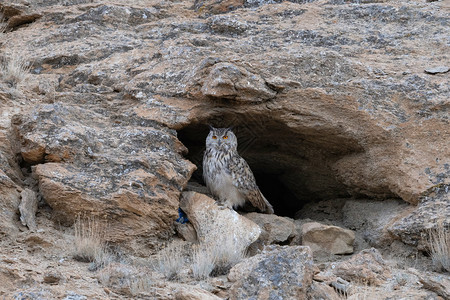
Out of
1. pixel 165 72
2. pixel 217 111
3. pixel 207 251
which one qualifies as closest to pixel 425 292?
pixel 207 251

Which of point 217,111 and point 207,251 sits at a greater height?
point 217,111

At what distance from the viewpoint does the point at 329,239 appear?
22.2ft

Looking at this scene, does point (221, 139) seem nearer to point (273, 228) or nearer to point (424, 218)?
point (273, 228)

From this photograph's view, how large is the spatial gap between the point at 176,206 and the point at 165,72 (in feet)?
6.56

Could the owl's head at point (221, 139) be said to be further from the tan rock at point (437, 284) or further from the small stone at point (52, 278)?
the small stone at point (52, 278)

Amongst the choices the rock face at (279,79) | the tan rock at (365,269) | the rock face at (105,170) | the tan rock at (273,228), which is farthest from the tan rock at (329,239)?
the rock face at (105,170)

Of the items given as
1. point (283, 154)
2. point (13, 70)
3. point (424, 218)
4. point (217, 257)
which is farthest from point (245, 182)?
point (13, 70)

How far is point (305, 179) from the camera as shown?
8883 millimetres

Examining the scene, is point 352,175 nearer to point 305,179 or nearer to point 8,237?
point 305,179

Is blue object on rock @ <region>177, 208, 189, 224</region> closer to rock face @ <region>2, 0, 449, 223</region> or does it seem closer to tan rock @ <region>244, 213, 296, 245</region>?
tan rock @ <region>244, 213, 296, 245</region>

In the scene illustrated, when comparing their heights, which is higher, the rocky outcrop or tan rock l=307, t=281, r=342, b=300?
the rocky outcrop

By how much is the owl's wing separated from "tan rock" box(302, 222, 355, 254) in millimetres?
1034

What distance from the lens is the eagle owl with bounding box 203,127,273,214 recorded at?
7.54 m

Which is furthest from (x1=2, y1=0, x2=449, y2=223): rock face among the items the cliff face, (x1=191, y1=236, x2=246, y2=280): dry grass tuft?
(x1=191, y1=236, x2=246, y2=280): dry grass tuft
